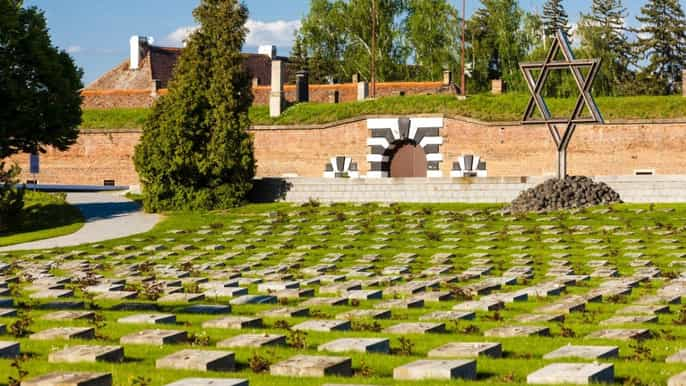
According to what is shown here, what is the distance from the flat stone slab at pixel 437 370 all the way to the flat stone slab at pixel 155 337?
306 centimetres

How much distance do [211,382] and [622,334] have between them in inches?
207

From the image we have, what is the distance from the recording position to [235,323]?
42.1 ft

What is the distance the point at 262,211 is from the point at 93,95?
2943 centimetres

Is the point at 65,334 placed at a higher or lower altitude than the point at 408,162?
lower

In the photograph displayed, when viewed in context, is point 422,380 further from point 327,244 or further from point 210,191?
point 210,191

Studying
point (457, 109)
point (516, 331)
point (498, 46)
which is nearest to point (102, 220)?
point (457, 109)

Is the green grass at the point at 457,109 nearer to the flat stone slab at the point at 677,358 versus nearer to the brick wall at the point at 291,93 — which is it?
the brick wall at the point at 291,93

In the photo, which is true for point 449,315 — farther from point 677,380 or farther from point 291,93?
point 291,93

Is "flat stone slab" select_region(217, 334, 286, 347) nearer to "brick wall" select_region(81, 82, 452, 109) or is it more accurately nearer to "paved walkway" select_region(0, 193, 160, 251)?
"paved walkway" select_region(0, 193, 160, 251)

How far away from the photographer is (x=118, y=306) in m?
15.5

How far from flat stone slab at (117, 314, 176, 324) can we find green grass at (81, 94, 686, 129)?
3266cm

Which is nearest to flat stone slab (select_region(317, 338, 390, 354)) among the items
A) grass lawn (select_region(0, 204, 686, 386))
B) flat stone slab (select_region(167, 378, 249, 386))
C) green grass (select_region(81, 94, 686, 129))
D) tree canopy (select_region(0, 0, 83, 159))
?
grass lawn (select_region(0, 204, 686, 386))

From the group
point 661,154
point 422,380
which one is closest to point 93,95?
point 661,154

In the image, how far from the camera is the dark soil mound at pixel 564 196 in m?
32.3
